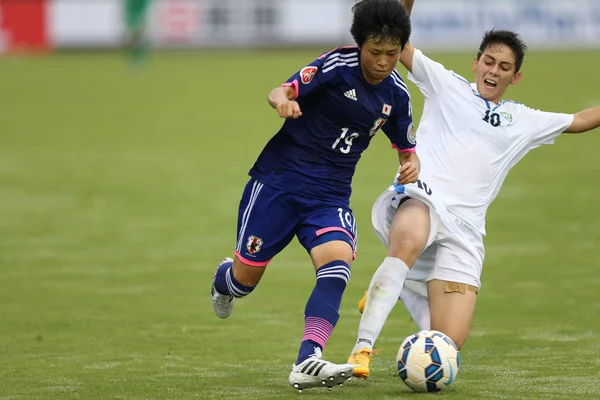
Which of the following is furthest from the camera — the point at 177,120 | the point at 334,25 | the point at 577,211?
the point at 334,25

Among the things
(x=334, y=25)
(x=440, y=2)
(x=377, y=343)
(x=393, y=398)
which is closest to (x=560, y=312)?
(x=377, y=343)

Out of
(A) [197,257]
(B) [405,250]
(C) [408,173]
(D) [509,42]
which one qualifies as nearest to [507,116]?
(D) [509,42]

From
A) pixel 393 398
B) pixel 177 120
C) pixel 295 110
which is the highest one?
pixel 295 110

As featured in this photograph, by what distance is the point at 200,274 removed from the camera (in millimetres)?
10492

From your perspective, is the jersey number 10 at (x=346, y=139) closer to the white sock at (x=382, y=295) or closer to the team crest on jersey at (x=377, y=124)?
the team crest on jersey at (x=377, y=124)

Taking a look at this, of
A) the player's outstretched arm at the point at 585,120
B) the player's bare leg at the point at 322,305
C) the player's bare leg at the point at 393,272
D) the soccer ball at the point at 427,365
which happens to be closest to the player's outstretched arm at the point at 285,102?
the player's bare leg at the point at 322,305

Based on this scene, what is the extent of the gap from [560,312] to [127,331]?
10.4 ft

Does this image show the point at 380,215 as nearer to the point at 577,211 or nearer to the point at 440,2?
the point at 577,211

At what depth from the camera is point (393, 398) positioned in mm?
5961

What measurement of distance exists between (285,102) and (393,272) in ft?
4.04

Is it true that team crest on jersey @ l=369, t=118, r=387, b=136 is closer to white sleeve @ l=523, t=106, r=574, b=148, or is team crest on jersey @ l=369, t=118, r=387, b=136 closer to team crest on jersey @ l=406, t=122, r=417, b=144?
team crest on jersey @ l=406, t=122, r=417, b=144

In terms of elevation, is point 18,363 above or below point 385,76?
below

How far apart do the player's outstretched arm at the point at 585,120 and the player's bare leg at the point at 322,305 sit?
1.83 m

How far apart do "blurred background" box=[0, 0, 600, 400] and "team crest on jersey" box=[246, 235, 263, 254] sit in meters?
0.70
